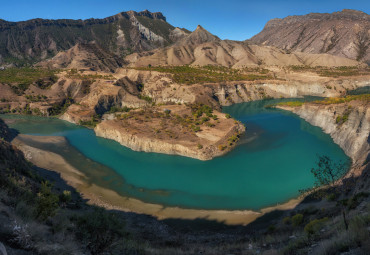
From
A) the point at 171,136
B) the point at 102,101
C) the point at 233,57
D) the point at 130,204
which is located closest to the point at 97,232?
the point at 130,204

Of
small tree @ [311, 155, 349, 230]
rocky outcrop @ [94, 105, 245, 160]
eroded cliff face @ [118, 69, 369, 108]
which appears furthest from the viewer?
eroded cliff face @ [118, 69, 369, 108]

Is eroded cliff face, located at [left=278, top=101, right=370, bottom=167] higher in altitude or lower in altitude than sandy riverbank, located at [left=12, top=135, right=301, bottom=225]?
higher

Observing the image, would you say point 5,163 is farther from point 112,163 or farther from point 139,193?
point 112,163

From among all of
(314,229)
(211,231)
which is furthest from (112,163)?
(314,229)

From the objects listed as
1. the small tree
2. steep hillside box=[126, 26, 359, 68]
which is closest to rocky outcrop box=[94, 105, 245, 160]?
the small tree

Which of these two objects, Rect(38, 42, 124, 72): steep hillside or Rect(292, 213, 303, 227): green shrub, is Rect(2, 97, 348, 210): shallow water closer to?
Rect(292, 213, 303, 227): green shrub

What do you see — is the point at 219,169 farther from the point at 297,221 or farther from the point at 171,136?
the point at 297,221
